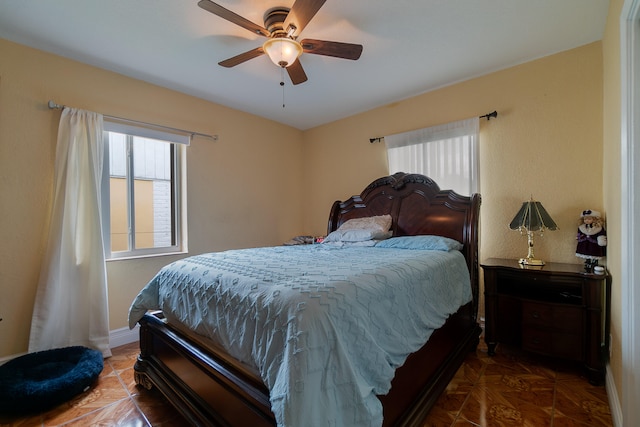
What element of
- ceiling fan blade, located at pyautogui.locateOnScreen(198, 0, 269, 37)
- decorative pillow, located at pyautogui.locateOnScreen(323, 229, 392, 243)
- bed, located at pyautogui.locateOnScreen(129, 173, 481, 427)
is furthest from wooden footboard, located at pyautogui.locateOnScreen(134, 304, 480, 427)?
ceiling fan blade, located at pyautogui.locateOnScreen(198, 0, 269, 37)

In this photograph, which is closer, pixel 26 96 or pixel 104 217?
pixel 26 96

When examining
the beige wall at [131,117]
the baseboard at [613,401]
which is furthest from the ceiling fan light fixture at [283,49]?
the baseboard at [613,401]

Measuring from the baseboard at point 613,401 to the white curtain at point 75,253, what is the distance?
3527 mm

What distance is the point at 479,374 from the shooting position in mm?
2008

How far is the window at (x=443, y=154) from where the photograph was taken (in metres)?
2.75

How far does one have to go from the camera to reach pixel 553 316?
1978mm

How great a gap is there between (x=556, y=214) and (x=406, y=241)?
1261mm

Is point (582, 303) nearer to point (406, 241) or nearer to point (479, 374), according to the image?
point (479, 374)

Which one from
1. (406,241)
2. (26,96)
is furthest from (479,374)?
(26,96)

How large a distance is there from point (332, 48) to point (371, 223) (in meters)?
1.69

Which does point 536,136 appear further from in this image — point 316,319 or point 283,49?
point 316,319

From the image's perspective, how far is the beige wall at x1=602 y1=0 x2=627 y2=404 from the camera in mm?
1519

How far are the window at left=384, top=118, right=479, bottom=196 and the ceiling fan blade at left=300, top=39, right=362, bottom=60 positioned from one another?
4.99ft

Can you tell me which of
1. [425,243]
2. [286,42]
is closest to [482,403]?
[425,243]
